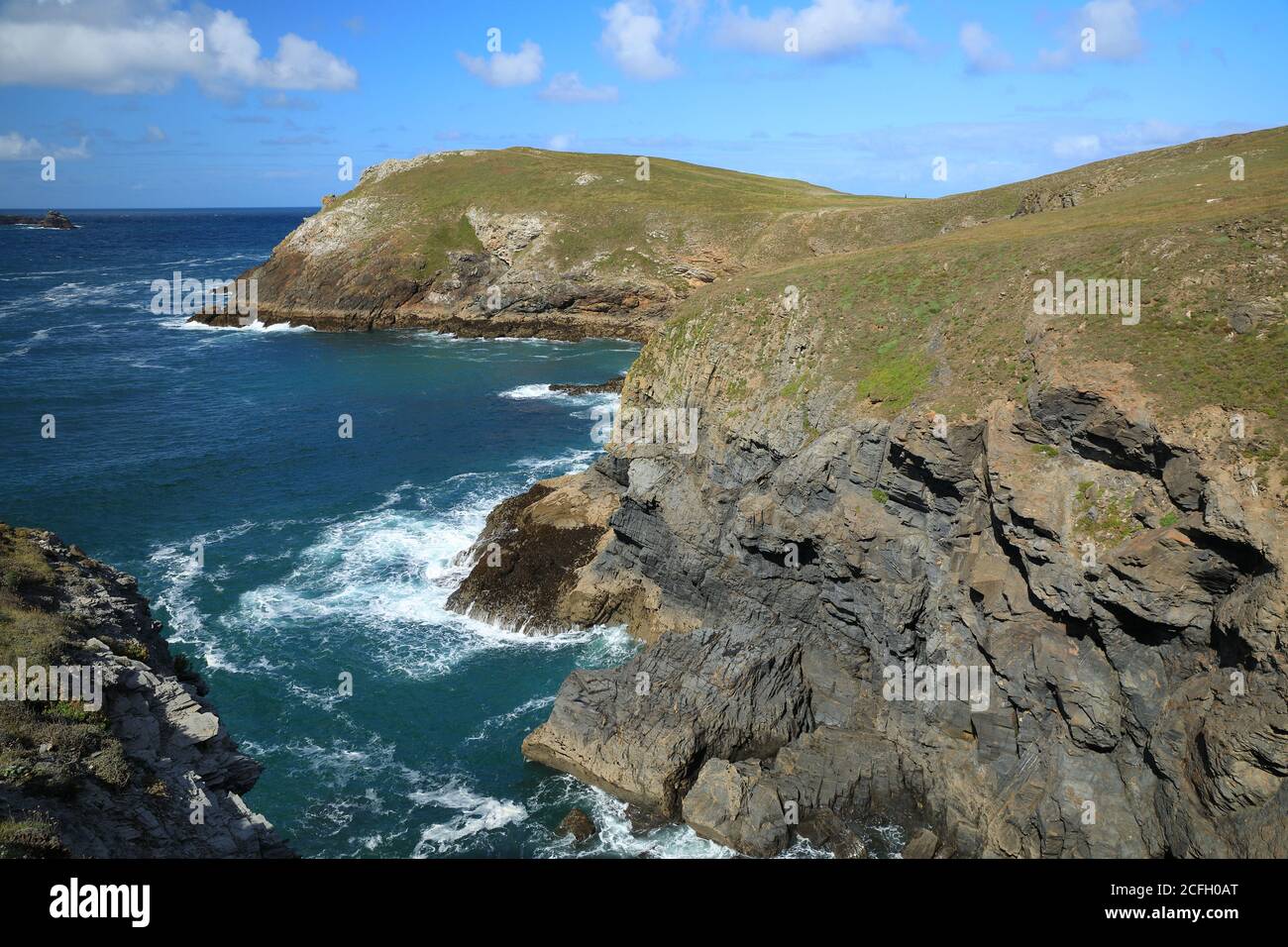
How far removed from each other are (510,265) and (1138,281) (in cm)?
9186

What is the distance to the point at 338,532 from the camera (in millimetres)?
48844

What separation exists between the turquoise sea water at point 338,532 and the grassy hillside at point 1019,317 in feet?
51.1

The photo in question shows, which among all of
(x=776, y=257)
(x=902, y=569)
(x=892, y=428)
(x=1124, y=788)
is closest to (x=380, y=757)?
(x=902, y=569)

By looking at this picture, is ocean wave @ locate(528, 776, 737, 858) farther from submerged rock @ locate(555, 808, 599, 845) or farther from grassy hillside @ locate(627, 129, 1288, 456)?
grassy hillside @ locate(627, 129, 1288, 456)

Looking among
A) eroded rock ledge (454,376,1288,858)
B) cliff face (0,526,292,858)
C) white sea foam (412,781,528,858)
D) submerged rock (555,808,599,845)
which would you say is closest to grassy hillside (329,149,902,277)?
eroded rock ledge (454,376,1288,858)

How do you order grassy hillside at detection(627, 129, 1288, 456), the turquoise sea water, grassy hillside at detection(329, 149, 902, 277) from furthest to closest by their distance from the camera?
grassy hillside at detection(329, 149, 902, 277) < the turquoise sea water < grassy hillside at detection(627, 129, 1288, 456)

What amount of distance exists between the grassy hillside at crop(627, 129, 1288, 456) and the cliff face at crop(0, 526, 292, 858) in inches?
989

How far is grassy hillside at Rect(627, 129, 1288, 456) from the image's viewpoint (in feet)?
83.8

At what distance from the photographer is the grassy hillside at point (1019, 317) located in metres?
25.5

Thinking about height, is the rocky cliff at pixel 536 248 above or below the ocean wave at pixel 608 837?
above

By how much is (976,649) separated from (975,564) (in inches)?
116

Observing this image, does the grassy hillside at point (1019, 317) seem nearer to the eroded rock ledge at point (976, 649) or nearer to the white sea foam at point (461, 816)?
the eroded rock ledge at point (976, 649)

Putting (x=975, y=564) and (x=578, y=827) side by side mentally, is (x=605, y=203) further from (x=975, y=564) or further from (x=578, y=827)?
(x=578, y=827)

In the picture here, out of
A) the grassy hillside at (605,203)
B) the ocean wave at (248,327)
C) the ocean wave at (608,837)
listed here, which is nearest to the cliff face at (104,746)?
the ocean wave at (608,837)
